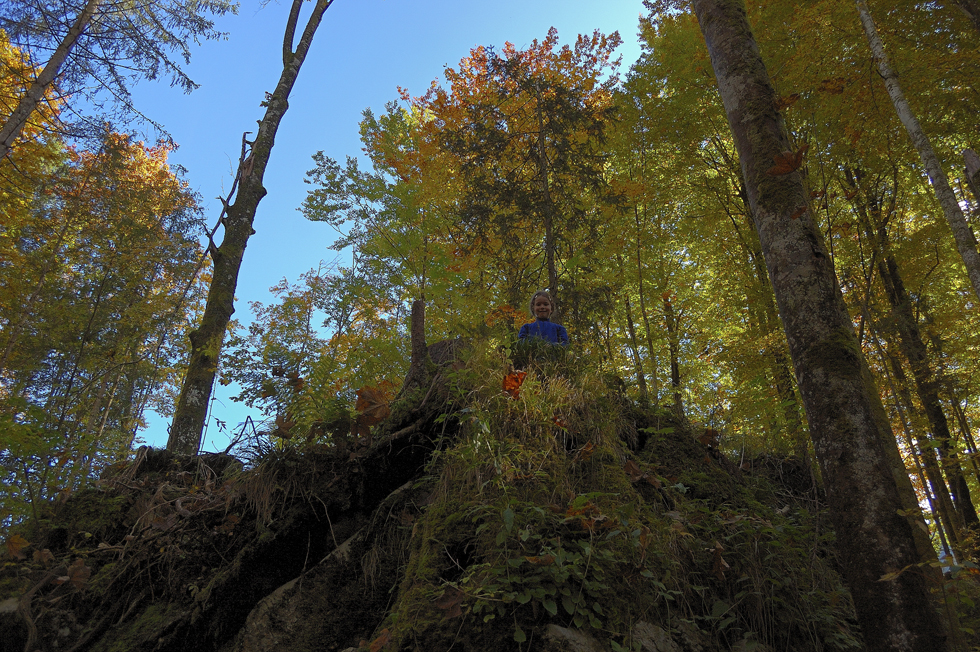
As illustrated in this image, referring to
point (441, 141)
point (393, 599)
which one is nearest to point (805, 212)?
point (393, 599)

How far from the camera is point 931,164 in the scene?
20.5 ft

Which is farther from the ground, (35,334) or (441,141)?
(441,141)

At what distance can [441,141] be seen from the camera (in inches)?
389

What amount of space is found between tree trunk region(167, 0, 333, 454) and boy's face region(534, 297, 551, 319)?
495 centimetres

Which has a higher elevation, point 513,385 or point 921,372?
point 921,372

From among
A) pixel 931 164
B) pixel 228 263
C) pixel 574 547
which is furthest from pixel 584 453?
pixel 228 263

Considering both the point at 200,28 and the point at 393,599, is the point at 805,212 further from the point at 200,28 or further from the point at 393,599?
the point at 200,28

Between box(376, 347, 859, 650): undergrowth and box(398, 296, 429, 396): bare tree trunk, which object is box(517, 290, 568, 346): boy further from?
box(376, 347, 859, 650): undergrowth

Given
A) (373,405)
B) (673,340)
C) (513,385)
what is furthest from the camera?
(673,340)

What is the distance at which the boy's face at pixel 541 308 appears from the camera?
19.7 ft

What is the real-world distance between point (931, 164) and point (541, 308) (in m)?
5.31

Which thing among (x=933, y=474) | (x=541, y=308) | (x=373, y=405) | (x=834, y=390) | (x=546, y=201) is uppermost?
(x=546, y=201)

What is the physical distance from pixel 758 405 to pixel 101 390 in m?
17.7

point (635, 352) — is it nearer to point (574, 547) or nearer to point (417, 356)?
point (417, 356)
